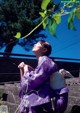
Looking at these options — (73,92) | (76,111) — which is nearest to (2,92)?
(73,92)

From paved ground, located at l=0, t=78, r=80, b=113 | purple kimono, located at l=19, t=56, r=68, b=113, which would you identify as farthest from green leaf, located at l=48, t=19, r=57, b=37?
paved ground, located at l=0, t=78, r=80, b=113

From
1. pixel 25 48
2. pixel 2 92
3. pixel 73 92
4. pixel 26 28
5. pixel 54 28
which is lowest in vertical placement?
pixel 25 48

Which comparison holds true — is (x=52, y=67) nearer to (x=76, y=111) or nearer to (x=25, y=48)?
(x=76, y=111)

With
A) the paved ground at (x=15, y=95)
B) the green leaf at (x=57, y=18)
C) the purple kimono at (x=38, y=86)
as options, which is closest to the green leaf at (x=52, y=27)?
the green leaf at (x=57, y=18)

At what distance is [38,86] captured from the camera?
308 centimetres

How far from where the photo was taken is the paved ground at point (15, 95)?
5.03 m

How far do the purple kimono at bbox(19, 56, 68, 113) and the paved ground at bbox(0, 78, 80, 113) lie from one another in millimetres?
1843

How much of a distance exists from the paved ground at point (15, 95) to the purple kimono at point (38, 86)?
1.84 m

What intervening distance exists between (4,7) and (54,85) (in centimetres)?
2456

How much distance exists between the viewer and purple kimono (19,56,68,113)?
9.96ft

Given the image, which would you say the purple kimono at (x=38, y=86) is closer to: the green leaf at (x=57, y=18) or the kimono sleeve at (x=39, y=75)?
the kimono sleeve at (x=39, y=75)

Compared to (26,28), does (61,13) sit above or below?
above

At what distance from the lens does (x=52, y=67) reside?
10.1ft

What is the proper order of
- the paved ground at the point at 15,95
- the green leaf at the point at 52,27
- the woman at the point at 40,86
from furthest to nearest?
the paved ground at the point at 15,95 < the woman at the point at 40,86 < the green leaf at the point at 52,27
